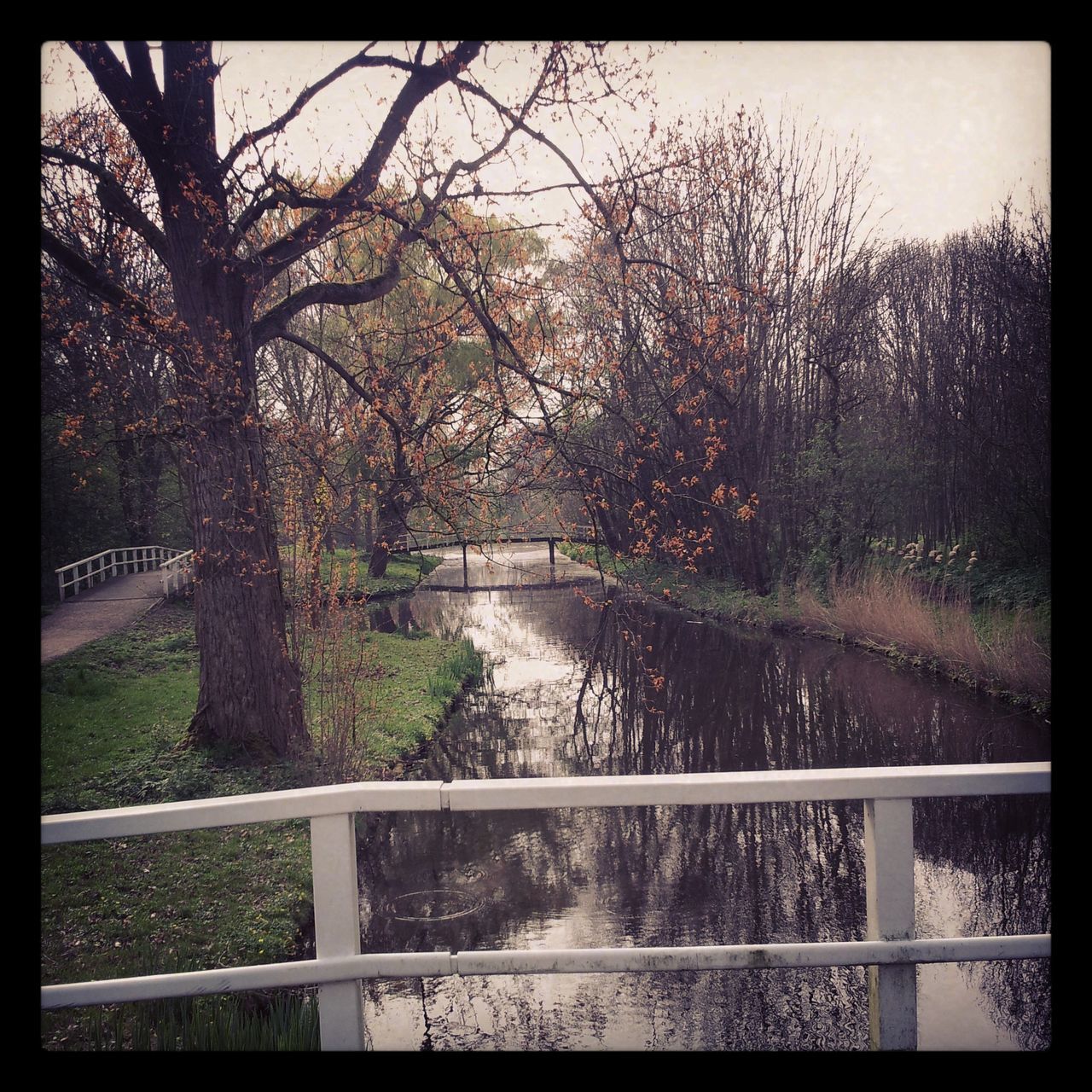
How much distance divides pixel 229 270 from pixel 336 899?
14.4ft

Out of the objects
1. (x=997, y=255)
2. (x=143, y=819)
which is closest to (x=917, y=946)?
(x=143, y=819)

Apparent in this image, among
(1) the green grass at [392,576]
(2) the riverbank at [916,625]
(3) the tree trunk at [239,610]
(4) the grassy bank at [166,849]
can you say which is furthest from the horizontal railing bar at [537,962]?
(1) the green grass at [392,576]

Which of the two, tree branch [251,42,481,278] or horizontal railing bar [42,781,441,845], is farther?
tree branch [251,42,481,278]

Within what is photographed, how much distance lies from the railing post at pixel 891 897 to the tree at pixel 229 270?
3452 millimetres

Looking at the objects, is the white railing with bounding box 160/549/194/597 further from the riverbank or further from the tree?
the tree

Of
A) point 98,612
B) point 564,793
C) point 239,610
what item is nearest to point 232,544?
point 239,610

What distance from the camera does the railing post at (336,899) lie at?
1588mm

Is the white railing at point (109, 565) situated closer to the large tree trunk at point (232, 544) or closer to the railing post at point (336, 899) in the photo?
the large tree trunk at point (232, 544)

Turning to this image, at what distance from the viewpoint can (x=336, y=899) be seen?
1.59 meters

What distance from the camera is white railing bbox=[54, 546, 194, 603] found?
A: 11.6 m

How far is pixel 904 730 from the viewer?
701 cm

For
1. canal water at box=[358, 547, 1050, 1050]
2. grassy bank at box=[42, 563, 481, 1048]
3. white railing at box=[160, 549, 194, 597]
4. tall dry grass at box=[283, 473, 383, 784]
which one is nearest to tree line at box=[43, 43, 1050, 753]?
tall dry grass at box=[283, 473, 383, 784]

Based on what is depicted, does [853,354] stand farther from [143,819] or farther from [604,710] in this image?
[143,819]
